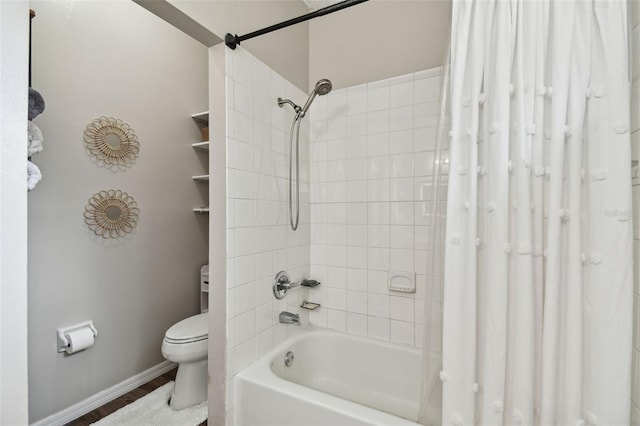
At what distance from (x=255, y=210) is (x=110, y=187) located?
1.18 meters

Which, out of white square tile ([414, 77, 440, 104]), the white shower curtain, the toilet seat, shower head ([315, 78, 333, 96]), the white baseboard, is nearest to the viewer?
the white shower curtain

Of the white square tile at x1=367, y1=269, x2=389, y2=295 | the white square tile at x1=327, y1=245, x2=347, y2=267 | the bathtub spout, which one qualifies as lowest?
the bathtub spout

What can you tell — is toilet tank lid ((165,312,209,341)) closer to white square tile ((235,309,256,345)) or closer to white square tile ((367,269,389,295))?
white square tile ((235,309,256,345))

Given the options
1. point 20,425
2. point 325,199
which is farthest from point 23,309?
point 325,199

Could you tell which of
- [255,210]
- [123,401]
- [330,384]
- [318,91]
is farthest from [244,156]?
[123,401]

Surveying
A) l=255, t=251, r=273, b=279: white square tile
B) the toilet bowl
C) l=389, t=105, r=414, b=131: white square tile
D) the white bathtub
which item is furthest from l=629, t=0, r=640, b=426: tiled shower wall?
the toilet bowl

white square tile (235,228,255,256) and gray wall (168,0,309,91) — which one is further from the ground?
gray wall (168,0,309,91)

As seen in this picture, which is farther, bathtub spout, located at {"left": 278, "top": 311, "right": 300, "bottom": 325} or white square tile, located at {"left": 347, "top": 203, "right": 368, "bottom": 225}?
white square tile, located at {"left": 347, "top": 203, "right": 368, "bottom": 225}

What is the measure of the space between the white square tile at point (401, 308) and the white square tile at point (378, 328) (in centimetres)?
7

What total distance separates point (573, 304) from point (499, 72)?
2.37ft

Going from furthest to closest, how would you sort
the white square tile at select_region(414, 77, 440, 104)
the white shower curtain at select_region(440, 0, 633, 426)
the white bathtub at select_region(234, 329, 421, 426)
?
the white square tile at select_region(414, 77, 440, 104) < the white bathtub at select_region(234, 329, 421, 426) < the white shower curtain at select_region(440, 0, 633, 426)

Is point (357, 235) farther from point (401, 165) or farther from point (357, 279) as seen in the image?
point (401, 165)

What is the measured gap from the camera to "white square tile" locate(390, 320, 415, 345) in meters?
1.77

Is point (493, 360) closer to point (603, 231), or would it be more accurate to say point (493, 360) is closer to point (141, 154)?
point (603, 231)
